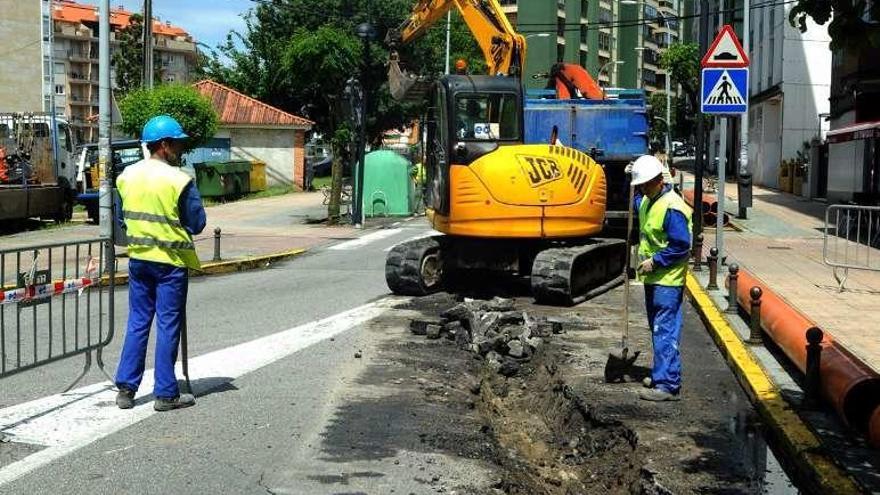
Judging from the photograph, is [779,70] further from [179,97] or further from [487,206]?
[487,206]

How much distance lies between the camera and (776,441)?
20.4 feet

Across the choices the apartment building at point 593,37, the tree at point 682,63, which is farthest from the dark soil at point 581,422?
the apartment building at point 593,37

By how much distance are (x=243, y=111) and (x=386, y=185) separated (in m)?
18.3

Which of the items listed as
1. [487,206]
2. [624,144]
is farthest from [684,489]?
[624,144]

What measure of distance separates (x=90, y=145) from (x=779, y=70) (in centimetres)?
2781

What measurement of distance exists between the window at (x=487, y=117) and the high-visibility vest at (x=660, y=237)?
524cm

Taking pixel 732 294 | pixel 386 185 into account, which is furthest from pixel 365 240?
pixel 732 294

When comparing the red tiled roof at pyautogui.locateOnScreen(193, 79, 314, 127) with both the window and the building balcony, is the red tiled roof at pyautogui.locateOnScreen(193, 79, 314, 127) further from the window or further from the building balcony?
the building balcony

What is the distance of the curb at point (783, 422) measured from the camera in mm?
5199

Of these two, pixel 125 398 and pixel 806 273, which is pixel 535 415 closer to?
pixel 125 398

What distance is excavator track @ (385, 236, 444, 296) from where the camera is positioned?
1225 centimetres

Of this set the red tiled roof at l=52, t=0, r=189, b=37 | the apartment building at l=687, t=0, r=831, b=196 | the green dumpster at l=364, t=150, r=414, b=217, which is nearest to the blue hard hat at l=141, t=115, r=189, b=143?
the green dumpster at l=364, t=150, r=414, b=217

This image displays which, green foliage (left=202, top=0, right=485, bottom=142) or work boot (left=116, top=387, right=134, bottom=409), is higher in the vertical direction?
green foliage (left=202, top=0, right=485, bottom=142)

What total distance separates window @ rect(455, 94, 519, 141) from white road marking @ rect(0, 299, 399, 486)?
4.25 m
